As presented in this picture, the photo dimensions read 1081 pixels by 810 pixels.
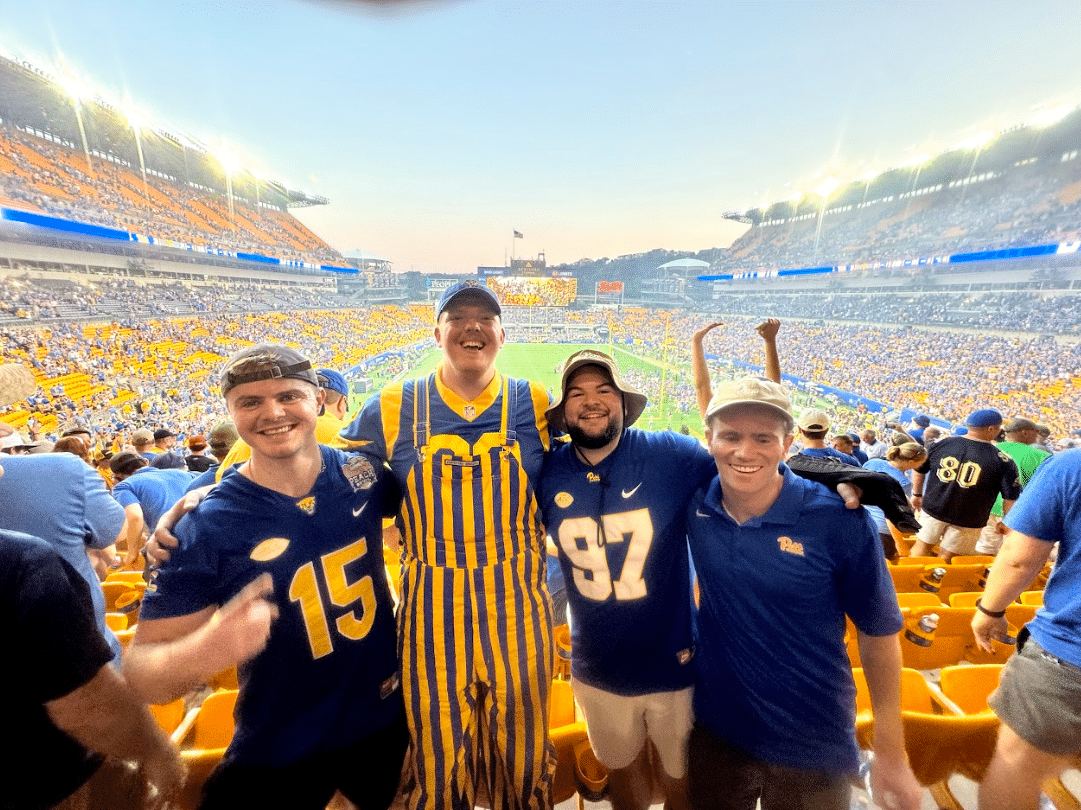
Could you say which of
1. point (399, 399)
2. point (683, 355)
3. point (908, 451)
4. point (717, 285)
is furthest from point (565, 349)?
point (399, 399)

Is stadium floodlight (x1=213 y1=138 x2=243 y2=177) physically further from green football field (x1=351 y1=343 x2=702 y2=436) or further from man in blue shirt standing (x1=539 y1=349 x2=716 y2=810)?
man in blue shirt standing (x1=539 y1=349 x2=716 y2=810)

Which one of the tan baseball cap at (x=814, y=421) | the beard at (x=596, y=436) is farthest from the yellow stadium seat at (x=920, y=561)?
the beard at (x=596, y=436)

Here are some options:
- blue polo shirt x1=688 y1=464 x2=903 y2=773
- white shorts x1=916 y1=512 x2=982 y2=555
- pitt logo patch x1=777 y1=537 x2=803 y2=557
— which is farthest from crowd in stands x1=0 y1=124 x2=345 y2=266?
white shorts x1=916 y1=512 x2=982 y2=555

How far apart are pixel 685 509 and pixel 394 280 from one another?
78462mm

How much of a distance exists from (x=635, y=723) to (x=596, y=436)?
1508 millimetres

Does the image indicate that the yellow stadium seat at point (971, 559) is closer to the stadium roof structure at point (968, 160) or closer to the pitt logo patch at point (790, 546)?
the pitt logo patch at point (790, 546)

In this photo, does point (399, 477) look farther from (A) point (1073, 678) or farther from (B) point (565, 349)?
(B) point (565, 349)

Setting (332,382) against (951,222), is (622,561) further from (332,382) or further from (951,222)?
(951,222)

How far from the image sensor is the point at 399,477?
228 centimetres

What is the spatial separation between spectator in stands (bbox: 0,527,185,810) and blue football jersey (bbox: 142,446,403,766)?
0.36 metres

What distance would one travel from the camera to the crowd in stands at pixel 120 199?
90.0 ft

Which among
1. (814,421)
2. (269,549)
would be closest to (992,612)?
(814,421)

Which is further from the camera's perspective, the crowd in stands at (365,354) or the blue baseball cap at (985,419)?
the crowd in stands at (365,354)

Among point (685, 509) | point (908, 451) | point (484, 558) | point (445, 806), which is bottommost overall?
point (445, 806)
